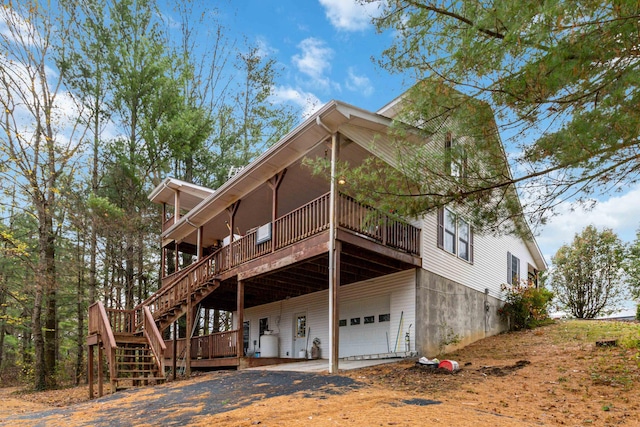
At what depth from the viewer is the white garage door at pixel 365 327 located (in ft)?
43.8

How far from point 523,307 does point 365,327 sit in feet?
23.9

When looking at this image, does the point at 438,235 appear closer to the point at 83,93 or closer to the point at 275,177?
the point at 275,177

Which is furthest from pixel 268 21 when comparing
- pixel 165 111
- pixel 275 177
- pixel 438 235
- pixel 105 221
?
pixel 438 235

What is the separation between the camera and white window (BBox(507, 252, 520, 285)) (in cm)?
1873

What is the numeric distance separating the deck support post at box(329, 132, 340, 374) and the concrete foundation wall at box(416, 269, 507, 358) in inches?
121

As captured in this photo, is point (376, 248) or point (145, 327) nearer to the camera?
point (376, 248)

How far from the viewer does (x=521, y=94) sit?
5.96 m

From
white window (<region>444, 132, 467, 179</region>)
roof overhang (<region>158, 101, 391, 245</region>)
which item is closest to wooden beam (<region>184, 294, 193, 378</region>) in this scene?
roof overhang (<region>158, 101, 391, 245</region>)

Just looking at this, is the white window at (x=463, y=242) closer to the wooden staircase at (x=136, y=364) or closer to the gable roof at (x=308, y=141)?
the gable roof at (x=308, y=141)

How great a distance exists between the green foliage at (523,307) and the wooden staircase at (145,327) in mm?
10813

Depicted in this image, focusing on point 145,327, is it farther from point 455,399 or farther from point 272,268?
point 455,399

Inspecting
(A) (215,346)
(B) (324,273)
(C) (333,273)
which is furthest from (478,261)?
(A) (215,346)

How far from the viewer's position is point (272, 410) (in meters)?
6.88

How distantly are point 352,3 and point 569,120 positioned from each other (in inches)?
139
